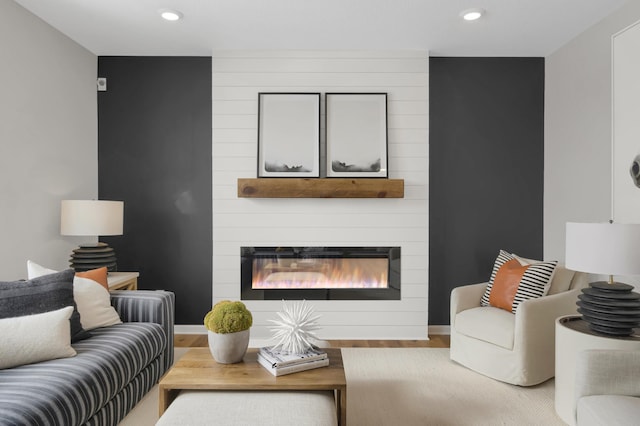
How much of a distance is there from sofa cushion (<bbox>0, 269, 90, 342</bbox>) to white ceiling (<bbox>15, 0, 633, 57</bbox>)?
200 centimetres

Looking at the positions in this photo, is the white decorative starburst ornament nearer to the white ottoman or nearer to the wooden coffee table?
the wooden coffee table

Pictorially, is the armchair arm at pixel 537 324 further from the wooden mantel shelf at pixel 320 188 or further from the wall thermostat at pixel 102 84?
the wall thermostat at pixel 102 84

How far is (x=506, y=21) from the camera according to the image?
347cm

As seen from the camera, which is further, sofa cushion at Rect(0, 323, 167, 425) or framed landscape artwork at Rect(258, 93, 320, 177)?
framed landscape artwork at Rect(258, 93, 320, 177)

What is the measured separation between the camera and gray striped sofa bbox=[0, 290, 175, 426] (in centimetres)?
182

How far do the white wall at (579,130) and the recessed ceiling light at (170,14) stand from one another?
3.22 metres

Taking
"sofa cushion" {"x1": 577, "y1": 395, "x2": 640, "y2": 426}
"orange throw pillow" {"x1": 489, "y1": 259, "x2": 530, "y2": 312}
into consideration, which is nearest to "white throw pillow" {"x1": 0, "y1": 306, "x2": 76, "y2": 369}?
"sofa cushion" {"x1": 577, "y1": 395, "x2": 640, "y2": 426}

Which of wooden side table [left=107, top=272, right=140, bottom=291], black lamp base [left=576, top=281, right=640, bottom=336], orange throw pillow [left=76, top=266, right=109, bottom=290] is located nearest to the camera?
black lamp base [left=576, top=281, right=640, bottom=336]

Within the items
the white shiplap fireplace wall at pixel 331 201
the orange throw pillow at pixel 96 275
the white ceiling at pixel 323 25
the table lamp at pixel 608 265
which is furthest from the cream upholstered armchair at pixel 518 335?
the orange throw pillow at pixel 96 275

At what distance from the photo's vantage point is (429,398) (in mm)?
2840

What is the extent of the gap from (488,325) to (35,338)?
278 cm

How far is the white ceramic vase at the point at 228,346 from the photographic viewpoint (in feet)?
7.23

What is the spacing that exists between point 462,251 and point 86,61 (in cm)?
398

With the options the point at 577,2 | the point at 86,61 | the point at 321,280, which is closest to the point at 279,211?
the point at 321,280
